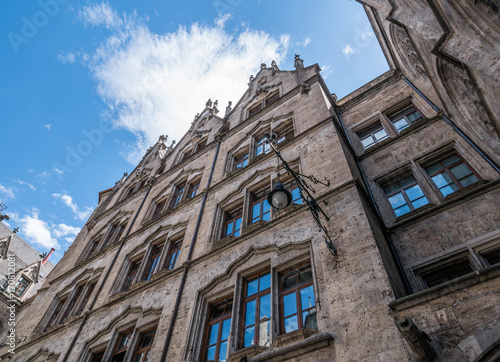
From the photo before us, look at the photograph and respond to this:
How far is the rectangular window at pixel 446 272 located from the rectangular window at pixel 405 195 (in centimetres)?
203

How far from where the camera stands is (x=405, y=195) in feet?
29.9

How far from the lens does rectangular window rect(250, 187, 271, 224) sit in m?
10.4

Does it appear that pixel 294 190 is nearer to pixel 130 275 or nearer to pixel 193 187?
pixel 193 187

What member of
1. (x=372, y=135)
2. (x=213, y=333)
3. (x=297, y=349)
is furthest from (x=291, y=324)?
(x=372, y=135)

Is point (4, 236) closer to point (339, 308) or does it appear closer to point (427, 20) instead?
point (339, 308)

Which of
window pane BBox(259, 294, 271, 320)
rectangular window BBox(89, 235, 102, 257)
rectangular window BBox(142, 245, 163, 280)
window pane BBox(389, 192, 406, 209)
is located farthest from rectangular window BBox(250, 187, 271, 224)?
rectangular window BBox(89, 235, 102, 257)

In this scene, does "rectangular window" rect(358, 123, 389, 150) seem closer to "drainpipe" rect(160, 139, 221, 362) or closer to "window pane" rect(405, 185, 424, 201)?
"window pane" rect(405, 185, 424, 201)

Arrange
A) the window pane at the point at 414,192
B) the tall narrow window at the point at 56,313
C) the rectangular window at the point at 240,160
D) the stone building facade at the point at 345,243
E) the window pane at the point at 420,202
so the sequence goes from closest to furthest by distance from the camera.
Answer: the stone building facade at the point at 345,243, the window pane at the point at 420,202, the window pane at the point at 414,192, the tall narrow window at the point at 56,313, the rectangular window at the point at 240,160

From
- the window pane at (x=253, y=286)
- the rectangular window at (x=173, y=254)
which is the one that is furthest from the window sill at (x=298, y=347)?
A: the rectangular window at (x=173, y=254)

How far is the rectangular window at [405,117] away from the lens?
11562 mm

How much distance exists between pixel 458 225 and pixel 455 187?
1.56 metres

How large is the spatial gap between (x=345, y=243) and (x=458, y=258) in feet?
7.88

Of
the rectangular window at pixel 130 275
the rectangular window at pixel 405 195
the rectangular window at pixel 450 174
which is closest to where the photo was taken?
the rectangular window at pixel 450 174

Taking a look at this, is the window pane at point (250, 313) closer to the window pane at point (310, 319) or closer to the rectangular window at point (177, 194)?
the window pane at point (310, 319)
